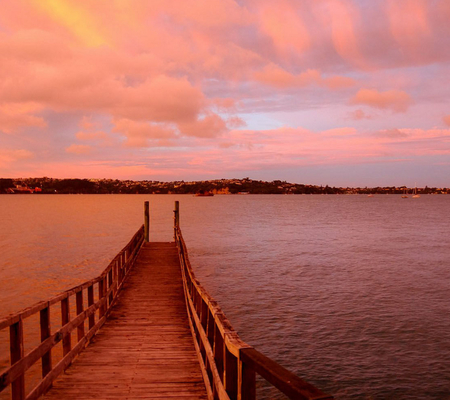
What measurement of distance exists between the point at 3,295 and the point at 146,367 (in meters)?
16.4

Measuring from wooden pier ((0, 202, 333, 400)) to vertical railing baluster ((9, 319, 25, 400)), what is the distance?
10 millimetres

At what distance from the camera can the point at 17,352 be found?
4.65 m

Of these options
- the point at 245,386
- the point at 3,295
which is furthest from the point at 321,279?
the point at 245,386

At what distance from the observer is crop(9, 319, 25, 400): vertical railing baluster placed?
454cm

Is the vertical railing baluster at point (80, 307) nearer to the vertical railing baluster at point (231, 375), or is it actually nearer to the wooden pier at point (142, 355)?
the wooden pier at point (142, 355)

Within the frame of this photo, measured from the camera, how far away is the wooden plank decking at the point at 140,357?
18.2 feet

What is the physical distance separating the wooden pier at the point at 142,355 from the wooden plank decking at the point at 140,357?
14 millimetres

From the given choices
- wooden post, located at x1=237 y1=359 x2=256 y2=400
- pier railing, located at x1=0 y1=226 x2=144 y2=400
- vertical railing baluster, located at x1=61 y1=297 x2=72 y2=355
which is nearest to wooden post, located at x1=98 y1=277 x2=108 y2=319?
pier railing, located at x1=0 y1=226 x2=144 y2=400

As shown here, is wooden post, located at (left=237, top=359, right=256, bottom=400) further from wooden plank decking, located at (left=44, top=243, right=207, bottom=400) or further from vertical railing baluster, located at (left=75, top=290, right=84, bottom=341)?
vertical railing baluster, located at (left=75, top=290, right=84, bottom=341)

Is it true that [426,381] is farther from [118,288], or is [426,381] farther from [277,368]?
[277,368]

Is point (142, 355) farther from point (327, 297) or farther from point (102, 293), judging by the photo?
point (327, 297)

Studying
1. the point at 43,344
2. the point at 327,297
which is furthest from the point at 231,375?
the point at 327,297

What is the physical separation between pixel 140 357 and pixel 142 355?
106mm

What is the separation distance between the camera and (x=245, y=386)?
301 centimetres
